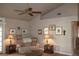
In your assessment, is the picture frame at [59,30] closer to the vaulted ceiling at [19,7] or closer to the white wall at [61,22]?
the white wall at [61,22]

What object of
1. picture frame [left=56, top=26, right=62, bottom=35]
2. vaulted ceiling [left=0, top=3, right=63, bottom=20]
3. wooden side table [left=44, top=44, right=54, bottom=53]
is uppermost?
vaulted ceiling [left=0, top=3, right=63, bottom=20]

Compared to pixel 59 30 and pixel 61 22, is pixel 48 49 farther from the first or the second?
pixel 61 22

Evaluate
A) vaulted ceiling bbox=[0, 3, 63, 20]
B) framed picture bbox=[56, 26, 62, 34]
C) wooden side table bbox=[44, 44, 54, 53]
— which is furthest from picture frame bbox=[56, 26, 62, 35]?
vaulted ceiling bbox=[0, 3, 63, 20]

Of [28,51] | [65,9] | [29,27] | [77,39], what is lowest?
[28,51]

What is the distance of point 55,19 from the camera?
334 cm

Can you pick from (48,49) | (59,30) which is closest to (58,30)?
(59,30)

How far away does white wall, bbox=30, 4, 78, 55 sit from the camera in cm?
329

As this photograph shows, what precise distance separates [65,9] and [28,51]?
118 centimetres

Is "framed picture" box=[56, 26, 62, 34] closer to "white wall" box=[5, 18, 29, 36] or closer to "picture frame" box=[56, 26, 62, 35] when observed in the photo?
"picture frame" box=[56, 26, 62, 35]

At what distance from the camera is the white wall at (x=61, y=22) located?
10.8 feet

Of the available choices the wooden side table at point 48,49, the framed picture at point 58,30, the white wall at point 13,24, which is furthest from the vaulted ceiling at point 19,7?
the wooden side table at point 48,49

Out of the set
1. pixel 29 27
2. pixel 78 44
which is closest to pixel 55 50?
pixel 78 44

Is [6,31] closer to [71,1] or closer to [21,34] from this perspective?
[21,34]

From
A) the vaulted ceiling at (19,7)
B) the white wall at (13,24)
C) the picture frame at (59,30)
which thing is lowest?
the picture frame at (59,30)
